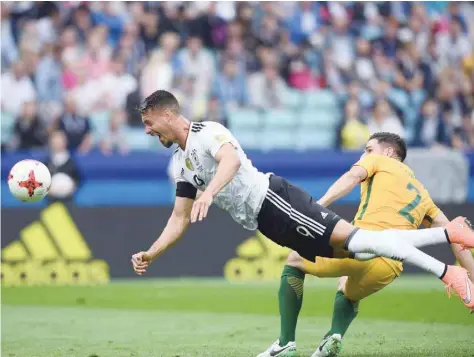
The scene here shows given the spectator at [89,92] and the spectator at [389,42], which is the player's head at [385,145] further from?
the spectator at [389,42]

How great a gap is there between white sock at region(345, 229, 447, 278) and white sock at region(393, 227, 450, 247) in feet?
0.51

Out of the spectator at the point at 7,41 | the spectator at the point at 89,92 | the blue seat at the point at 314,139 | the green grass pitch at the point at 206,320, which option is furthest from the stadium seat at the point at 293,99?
the spectator at the point at 7,41

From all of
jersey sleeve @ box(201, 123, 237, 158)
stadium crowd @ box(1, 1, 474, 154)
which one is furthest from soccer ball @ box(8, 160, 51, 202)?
stadium crowd @ box(1, 1, 474, 154)

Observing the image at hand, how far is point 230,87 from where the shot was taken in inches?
768

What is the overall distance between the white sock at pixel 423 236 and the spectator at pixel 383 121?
422 inches

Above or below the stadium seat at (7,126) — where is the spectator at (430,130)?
above

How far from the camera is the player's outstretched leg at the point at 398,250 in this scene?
25.9 feet

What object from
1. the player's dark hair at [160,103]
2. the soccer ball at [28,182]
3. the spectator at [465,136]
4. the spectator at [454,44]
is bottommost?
the soccer ball at [28,182]

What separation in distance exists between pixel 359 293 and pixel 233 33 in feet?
40.9

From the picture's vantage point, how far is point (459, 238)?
325 inches

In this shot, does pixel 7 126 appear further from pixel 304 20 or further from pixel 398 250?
pixel 398 250

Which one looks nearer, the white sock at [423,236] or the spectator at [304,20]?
the white sock at [423,236]

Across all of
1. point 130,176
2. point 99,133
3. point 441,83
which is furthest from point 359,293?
point 441,83

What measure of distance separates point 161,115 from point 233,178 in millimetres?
799
